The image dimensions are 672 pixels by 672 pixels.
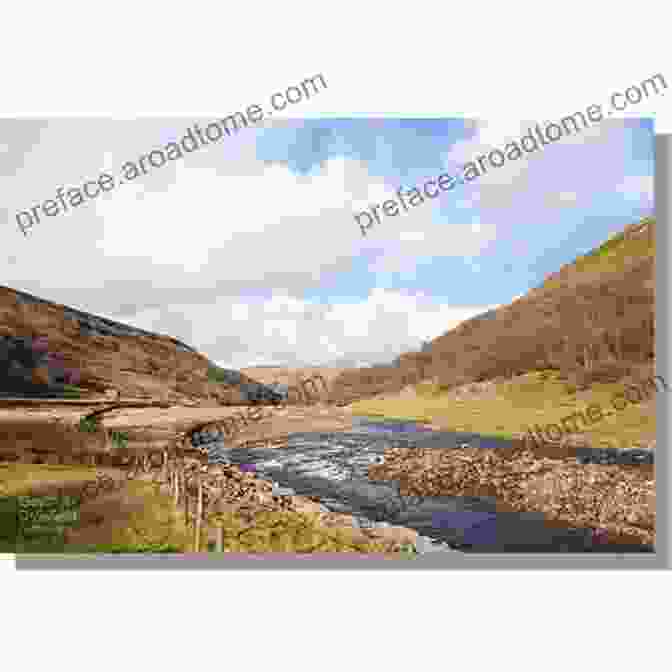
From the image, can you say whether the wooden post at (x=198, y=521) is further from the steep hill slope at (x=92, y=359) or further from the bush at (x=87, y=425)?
the bush at (x=87, y=425)

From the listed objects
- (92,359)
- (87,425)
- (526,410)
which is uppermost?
(92,359)

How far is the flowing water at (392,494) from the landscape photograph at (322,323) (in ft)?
0.10

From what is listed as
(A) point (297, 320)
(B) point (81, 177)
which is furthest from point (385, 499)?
(B) point (81, 177)

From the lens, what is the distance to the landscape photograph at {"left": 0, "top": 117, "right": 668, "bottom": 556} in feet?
18.4

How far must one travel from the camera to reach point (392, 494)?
5.88 metres

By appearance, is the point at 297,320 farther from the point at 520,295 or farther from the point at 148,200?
the point at 520,295

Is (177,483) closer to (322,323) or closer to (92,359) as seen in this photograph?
(92,359)

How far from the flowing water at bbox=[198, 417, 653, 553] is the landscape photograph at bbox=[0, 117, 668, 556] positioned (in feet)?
0.10

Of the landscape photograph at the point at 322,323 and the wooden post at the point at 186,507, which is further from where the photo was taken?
the wooden post at the point at 186,507

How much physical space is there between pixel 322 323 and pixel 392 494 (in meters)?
2.43

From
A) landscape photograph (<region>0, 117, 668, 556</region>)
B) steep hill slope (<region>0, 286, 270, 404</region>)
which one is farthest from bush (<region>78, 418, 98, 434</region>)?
steep hill slope (<region>0, 286, 270, 404</region>)

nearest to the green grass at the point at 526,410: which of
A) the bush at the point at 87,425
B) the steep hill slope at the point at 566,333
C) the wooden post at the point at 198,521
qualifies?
the steep hill slope at the point at 566,333

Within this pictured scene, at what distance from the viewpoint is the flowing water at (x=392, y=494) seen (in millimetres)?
5512

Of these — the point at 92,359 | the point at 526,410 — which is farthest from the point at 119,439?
the point at 526,410
